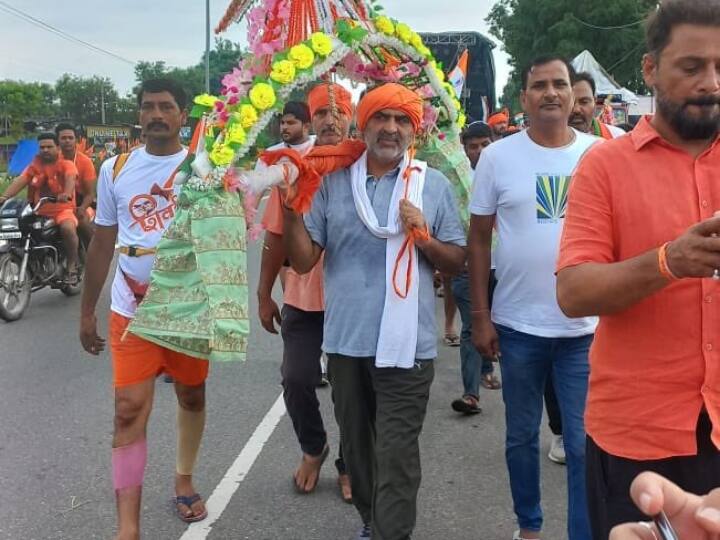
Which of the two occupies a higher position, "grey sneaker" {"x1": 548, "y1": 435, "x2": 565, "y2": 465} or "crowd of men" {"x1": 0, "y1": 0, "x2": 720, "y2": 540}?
"crowd of men" {"x1": 0, "y1": 0, "x2": 720, "y2": 540}

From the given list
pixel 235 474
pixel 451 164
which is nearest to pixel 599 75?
pixel 451 164

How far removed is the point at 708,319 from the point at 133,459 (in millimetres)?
2333

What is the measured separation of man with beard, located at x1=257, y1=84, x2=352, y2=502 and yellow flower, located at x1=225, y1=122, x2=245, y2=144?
75 cm

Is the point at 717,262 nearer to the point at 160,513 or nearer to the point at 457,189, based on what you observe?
the point at 457,189

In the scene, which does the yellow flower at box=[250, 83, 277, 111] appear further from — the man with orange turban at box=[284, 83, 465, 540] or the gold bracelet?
the gold bracelet

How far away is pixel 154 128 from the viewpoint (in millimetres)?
3521

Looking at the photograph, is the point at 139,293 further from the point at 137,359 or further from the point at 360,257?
the point at 360,257

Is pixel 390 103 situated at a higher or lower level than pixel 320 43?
lower

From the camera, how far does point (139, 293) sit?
3441mm

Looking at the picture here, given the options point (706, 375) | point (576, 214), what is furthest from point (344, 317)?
point (706, 375)

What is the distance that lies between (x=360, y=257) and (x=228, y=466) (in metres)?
1.75

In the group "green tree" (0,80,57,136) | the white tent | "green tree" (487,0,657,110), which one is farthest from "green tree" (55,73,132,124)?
the white tent

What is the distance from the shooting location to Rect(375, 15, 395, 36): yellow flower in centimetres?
332

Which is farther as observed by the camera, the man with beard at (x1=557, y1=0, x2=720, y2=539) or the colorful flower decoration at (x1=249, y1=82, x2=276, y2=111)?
the colorful flower decoration at (x1=249, y1=82, x2=276, y2=111)
